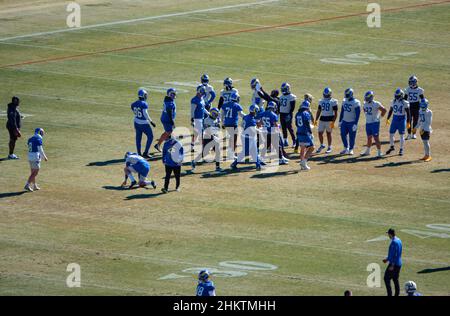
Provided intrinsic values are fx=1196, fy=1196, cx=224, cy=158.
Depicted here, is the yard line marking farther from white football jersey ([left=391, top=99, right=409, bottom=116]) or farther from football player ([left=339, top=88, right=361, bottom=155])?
white football jersey ([left=391, top=99, right=409, bottom=116])

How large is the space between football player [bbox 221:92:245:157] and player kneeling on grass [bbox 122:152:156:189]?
422cm

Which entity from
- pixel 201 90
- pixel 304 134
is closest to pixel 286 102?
pixel 304 134

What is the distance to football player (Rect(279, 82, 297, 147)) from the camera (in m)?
38.0

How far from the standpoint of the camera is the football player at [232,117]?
121 ft

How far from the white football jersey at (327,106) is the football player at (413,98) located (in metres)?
3.21

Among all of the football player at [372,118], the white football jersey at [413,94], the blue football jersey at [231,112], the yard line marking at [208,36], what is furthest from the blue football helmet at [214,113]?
the yard line marking at [208,36]

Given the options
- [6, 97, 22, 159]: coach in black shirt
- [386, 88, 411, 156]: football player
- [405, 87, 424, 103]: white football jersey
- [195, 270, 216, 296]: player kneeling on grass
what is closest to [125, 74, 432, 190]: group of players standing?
[386, 88, 411, 156]: football player

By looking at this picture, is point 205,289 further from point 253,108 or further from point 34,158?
point 253,108

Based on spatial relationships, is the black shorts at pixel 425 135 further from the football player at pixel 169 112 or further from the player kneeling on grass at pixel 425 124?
the football player at pixel 169 112

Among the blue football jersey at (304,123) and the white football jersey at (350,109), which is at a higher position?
the white football jersey at (350,109)

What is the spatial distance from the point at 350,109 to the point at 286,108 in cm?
214

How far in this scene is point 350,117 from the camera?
37.3 meters
